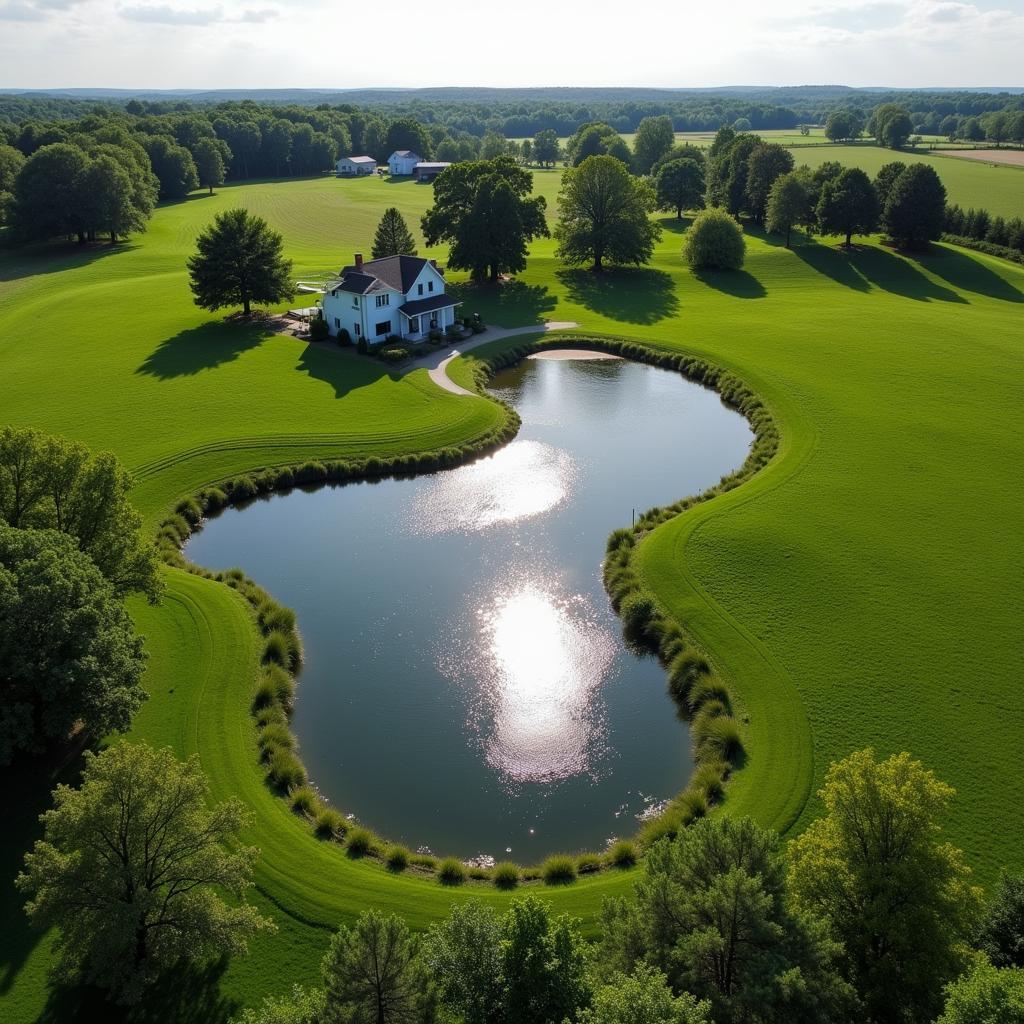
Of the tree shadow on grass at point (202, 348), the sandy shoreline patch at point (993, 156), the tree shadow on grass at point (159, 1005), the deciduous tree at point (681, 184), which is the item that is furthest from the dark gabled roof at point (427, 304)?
the sandy shoreline patch at point (993, 156)

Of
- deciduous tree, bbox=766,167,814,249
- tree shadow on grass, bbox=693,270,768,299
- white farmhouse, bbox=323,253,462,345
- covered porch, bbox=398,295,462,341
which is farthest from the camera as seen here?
deciduous tree, bbox=766,167,814,249

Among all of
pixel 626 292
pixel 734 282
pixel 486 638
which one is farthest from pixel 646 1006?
pixel 734 282

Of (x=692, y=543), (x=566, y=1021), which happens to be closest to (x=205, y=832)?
(x=566, y=1021)

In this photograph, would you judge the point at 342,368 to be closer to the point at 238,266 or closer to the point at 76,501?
the point at 238,266

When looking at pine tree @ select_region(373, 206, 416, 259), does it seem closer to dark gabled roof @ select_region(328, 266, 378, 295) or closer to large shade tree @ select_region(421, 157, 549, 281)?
large shade tree @ select_region(421, 157, 549, 281)

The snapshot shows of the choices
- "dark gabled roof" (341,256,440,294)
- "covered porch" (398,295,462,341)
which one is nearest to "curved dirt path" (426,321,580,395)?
"covered porch" (398,295,462,341)

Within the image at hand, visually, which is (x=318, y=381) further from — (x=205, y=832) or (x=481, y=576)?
(x=205, y=832)
